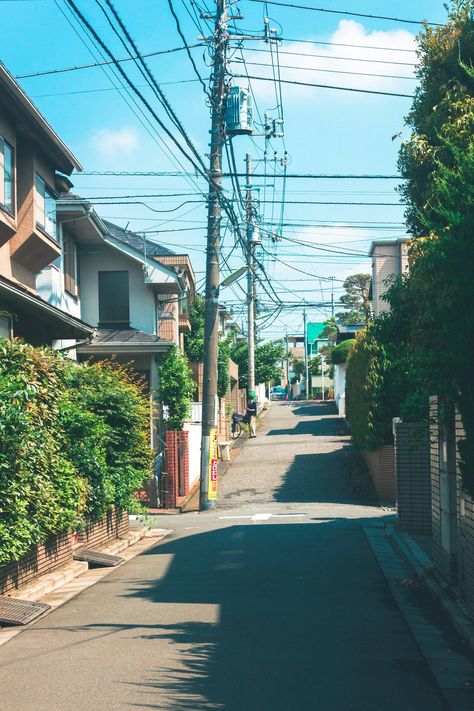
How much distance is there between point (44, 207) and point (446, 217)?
38.4 feet

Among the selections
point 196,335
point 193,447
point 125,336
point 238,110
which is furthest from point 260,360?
point 238,110

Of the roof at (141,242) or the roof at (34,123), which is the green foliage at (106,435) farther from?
the roof at (141,242)

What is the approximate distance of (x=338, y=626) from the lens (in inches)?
334

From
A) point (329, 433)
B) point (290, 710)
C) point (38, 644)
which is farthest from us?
point (329, 433)

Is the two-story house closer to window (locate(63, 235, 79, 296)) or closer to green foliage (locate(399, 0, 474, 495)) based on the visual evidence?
window (locate(63, 235, 79, 296))

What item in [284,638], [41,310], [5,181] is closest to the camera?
[284,638]

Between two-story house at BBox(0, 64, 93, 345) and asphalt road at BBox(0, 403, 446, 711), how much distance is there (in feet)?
16.3

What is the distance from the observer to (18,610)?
928cm

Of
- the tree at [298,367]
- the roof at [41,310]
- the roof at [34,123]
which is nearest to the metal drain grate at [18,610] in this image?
the roof at [41,310]

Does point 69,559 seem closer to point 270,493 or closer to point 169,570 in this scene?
point 169,570

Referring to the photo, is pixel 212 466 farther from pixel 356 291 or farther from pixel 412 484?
pixel 356 291

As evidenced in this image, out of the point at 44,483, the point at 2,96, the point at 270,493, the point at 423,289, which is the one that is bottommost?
the point at 270,493

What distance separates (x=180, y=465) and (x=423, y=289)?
17755mm

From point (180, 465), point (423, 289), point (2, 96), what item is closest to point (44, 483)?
point (423, 289)
